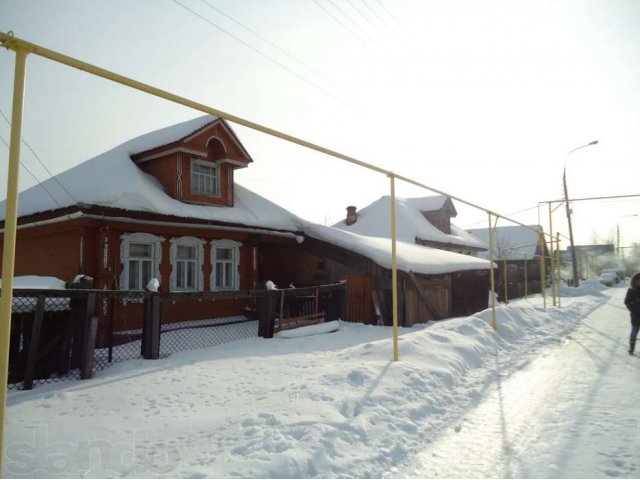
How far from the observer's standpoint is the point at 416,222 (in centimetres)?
2583

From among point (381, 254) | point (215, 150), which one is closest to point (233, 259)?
point (215, 150)

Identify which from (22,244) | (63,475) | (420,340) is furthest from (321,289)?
(22,244)

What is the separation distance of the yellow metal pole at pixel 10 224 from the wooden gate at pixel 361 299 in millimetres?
9976

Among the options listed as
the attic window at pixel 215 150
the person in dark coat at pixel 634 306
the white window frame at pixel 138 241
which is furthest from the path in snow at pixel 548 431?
the attic window at pixel 215 150

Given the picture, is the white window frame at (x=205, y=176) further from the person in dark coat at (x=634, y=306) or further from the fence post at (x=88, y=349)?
the person in dark coat at (x=634, y=306)

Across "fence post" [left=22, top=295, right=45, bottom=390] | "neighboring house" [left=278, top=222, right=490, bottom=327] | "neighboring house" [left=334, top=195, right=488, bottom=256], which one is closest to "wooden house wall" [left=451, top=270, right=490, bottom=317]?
"neighboring house" [left=278, top=222, right=490, bottom=327]

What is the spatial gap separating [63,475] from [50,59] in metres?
3.28

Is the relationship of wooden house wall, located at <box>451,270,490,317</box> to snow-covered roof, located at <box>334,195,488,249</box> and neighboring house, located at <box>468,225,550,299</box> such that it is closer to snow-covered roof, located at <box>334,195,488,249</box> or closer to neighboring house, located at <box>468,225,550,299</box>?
neighboring house, located at <box>468,225,550,299</box>

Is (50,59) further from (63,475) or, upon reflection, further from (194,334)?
(194,334)

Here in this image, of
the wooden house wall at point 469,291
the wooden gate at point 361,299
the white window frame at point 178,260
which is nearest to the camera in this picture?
the white window frame at point 178,260

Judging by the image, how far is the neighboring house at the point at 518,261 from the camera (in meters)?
22.4

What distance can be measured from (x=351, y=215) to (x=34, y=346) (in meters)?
23.9

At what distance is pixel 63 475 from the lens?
3098 millimetres

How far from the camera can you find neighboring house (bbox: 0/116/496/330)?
9.67 metres
